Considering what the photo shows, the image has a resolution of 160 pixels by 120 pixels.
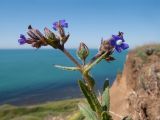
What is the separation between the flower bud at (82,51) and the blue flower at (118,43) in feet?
0.58

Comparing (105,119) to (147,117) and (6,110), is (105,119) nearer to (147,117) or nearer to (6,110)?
(147,117)

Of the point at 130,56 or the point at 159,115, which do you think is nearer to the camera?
the point at 159,115

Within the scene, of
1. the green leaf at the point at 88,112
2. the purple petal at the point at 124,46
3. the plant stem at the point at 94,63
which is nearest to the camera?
the purple petal at the point at 124,46

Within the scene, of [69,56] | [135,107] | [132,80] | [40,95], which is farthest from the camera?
[40,95]

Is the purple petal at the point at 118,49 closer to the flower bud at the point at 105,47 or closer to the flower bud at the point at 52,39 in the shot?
the flower bud at the point at 105,47

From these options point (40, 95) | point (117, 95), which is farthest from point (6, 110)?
point (40, 95)

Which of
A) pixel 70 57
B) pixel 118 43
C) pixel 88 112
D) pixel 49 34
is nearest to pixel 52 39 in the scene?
pixel 49 34

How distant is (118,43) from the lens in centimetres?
252

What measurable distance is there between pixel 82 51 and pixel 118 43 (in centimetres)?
28

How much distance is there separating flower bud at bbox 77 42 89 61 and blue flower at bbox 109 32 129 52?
18 centimetres

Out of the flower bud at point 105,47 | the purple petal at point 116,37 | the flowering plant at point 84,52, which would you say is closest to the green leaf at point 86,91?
the flowering plant at point 84,52

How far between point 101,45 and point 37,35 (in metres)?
0.41

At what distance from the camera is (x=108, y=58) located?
8.66 feet

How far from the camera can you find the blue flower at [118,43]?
2.51m
